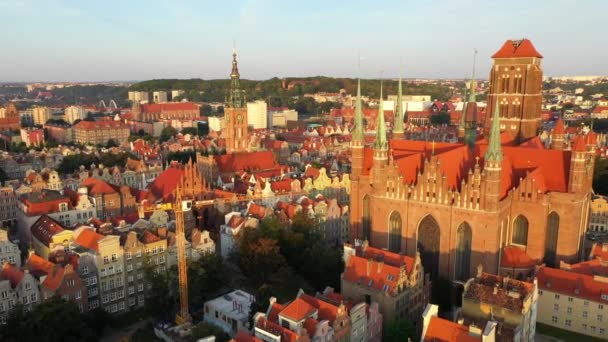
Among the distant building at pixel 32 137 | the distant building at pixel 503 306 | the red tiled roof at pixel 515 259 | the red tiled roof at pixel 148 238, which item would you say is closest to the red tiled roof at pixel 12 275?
the red tiled roof at pixel 148 238

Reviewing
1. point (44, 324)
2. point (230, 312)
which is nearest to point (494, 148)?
point (230, 312)

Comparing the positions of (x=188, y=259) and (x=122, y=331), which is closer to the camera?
(x=122, y=331)

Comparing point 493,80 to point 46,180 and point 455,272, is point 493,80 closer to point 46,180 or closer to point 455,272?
point 455,272

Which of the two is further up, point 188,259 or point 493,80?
point 493,80

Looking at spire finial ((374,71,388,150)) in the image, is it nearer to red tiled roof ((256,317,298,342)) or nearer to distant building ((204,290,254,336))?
distant building ((204,290,254,336))

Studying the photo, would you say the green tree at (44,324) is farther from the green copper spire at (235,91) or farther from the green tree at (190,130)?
the green tree at (190,130)

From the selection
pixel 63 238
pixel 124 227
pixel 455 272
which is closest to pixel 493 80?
pixel 455 272

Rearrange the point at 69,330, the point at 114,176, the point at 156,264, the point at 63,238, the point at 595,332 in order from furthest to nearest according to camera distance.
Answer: the point at 114,176 → the point at 63,238 → the point at 156,264 → the point at 595,332 → the point at 69,330
